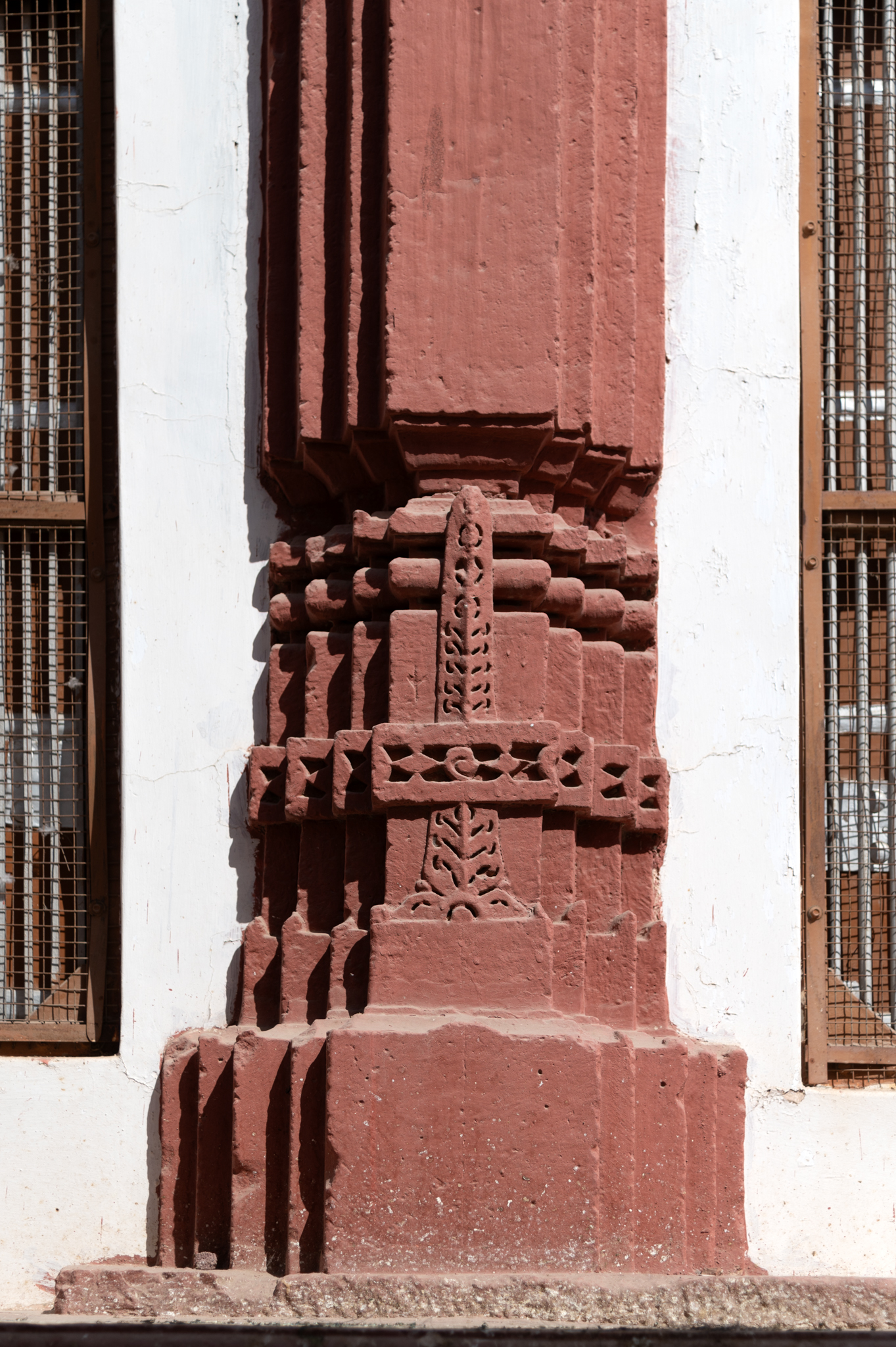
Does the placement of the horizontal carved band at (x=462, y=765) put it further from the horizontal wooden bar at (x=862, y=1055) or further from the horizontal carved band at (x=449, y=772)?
the horizontal wooden bar at (x=862, y=1055)

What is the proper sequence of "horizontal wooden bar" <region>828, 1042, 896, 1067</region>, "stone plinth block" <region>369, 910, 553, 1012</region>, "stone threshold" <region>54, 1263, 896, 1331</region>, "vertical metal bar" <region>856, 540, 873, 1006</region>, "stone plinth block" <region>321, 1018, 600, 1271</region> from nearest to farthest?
1. "stone threshold" <region>54, 1263, 896, 1331</region>
2. "stone plinth block" <region>321, 1018, 600, 1271</region>
3. "stone plinth block" <region>369, 910, 553, 1012</region>
4. "horizontal wooden bar" <region>828, 1042, 896, 1067</region>
5. "vertical metal bar" <region>856, 540, 873, 1006</region>

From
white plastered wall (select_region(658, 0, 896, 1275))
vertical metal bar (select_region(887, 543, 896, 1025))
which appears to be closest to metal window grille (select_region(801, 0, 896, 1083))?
vertical metal bar (select_region(887, 543, 896, 1025))

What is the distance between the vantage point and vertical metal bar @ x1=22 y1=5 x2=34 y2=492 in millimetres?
3189

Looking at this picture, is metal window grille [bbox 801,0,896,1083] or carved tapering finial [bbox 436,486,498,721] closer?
carved tapering finial [bbox 436,486,498,721]

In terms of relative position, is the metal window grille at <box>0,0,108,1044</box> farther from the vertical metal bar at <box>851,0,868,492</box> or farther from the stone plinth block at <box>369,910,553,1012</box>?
the vertical metal bar at <box>851,0,868,492</box>

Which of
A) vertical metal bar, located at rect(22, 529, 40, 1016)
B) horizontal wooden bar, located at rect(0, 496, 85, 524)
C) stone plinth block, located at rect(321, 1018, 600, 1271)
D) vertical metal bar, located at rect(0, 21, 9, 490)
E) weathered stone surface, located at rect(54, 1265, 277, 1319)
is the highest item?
vertical metal bar, located at rect(0, 21, 9, 490)

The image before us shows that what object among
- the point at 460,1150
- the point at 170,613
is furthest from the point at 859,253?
the point at 460,1150

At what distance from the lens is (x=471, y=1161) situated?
2490 millimetres

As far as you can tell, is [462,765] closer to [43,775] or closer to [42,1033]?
[43,775]

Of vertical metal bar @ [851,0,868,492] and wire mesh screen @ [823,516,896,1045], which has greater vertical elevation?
vertical metal bar @ [851,0,868,492]

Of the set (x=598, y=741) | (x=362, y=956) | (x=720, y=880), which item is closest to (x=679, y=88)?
(x=598, y=741)

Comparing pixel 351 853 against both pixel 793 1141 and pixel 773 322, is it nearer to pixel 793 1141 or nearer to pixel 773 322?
pixel 793 1141

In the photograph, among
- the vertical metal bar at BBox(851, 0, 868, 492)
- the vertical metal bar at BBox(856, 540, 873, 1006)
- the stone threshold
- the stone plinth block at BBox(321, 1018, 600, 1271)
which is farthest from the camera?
the vertical metal bar at BBox(851, 0, 868, 492)

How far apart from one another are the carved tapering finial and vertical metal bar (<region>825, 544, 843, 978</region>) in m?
0.91
